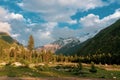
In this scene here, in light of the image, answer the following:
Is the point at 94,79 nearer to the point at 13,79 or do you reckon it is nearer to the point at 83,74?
the point at 83,74

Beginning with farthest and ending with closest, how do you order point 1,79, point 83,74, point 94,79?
point 83,74, point 94,79, point 1,79

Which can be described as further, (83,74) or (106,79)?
(83,74)

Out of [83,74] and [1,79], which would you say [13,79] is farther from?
[83,74]

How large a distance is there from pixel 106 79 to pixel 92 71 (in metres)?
15.2

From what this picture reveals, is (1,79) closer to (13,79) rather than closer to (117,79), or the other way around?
(13,79)

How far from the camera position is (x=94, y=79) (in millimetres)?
47531

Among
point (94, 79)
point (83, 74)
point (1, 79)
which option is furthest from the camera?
point (83, 74)

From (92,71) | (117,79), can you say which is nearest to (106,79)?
(117,79)

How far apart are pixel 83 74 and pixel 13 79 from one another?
17.1m

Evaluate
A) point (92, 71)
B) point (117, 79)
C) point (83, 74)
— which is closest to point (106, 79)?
point (117, 79)

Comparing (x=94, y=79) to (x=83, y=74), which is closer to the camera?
(x=94, y=79)

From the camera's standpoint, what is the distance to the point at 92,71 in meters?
63.6

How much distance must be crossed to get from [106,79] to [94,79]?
2.34 meters

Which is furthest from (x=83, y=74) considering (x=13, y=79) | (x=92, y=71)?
(x=13, y=79)
